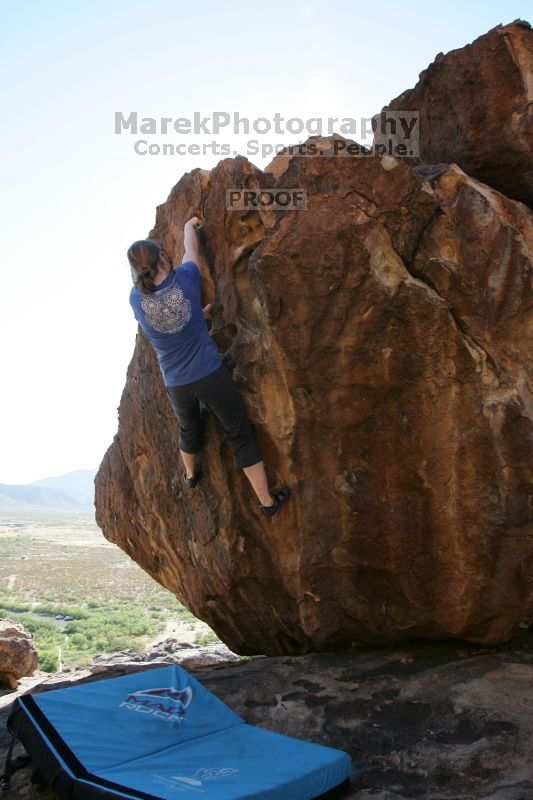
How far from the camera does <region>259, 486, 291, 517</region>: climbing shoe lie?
17.9 feet

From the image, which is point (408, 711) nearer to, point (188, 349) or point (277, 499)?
point (277, 499)

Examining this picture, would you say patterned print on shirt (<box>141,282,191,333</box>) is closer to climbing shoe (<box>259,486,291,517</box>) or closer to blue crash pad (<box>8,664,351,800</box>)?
climbing shoe (<box>259,486,291,517</box>)

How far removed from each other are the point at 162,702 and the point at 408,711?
6.01 ft

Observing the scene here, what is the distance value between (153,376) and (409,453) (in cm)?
285

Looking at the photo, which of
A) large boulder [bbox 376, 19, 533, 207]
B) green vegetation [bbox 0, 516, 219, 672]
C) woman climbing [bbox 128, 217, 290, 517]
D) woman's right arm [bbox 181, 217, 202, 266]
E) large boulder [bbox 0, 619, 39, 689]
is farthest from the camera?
green vegetation [bbox 0, 516, 219, 672]

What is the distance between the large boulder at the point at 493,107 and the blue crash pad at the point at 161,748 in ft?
15.7

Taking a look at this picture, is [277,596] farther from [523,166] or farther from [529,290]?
[523,166]

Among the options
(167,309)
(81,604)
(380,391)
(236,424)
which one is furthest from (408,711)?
(81,604)

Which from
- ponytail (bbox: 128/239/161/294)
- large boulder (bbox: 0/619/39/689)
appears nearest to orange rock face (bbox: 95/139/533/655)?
ponytail (bbox: 128/239/161/294)

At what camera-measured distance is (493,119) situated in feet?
19.1

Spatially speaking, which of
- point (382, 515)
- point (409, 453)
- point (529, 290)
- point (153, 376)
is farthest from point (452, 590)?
point (153, 376)

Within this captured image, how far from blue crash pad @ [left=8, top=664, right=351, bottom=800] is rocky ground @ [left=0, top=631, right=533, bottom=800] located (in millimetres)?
313

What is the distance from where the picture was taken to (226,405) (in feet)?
17.4

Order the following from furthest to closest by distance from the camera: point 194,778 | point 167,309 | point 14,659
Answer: point 14,659 < point 167,309 < point 194,778
